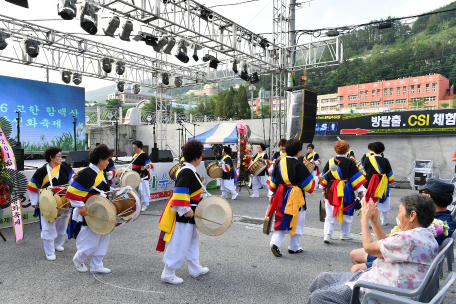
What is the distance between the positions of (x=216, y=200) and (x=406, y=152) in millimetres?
11606

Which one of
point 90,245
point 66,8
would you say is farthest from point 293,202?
point 66,8

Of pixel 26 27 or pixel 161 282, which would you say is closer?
pixel 161 282

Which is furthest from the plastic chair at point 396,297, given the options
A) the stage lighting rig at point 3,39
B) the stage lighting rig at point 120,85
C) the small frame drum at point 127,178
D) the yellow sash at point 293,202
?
the stage lighting rig at point 120,85

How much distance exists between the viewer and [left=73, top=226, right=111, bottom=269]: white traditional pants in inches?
135

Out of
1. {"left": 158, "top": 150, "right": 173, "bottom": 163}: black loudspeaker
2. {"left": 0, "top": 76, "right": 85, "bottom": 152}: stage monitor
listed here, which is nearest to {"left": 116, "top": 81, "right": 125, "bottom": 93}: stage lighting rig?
{"left": 0, "top": 76, "right": 85, "bottom": 152}: stage monitor

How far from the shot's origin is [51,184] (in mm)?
4152

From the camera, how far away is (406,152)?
40.2ft

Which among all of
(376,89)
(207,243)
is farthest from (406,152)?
(376,89)

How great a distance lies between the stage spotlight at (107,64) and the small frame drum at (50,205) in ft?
32.1

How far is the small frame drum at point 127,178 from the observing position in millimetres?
6668

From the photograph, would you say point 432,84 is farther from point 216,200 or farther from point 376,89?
point 216,200

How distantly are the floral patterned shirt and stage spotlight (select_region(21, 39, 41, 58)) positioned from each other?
483 inches

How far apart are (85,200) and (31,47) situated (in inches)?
381

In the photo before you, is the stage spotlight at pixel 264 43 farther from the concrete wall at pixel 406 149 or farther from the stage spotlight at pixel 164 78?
the stage spotlight at pixel 164 78
